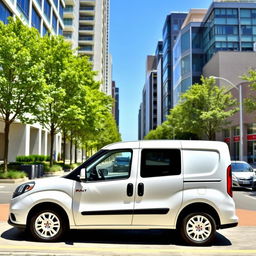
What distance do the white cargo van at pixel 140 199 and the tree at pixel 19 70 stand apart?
13966 mm

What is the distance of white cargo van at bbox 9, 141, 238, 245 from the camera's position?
5793 millimetres

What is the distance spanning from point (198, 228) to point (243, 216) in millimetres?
3855

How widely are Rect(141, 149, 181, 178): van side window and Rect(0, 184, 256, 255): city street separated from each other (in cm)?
131

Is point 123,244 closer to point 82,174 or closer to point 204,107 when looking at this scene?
point 82,174

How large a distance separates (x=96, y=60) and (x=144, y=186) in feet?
269

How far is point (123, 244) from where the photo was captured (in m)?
5.94

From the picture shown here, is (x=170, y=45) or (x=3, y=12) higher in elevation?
(x=170, y=45)

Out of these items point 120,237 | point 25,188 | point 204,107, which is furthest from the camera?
point 204,107

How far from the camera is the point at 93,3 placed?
8650 cm

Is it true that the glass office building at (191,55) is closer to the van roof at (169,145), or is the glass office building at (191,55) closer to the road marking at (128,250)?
the van roof at (169,145)

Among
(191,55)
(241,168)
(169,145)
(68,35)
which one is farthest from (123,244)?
(68,35)

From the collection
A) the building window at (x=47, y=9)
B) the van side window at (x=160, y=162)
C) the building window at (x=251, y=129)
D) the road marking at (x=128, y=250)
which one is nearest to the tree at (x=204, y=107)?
the building window at (x=251, y=129)

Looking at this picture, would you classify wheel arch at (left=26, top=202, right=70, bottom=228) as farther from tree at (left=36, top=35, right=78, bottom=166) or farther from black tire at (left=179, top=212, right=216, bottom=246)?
tree at (left=36, top=35, right=78, bottom=166)

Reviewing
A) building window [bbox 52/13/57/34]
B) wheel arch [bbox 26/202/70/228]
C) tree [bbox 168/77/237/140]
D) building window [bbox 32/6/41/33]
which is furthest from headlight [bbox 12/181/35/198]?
building window [bbox 52/13/57/34]
